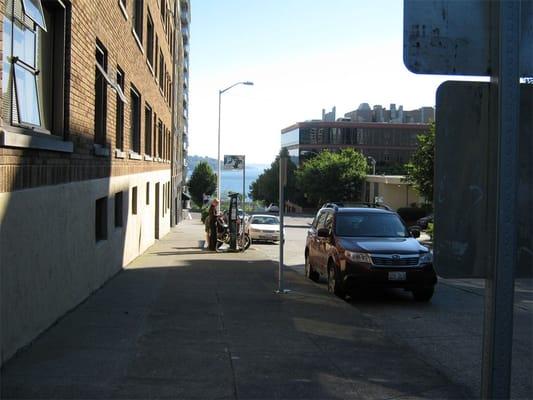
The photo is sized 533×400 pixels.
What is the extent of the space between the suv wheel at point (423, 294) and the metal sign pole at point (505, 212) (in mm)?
8578

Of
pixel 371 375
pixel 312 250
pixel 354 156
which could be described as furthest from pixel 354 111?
pixel 371 375

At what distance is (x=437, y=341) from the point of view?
790cm

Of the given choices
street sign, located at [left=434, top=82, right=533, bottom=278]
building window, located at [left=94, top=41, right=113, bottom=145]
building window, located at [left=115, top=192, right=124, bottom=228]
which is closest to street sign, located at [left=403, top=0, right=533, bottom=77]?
street sign, located at [left=434, top=82, right=533, bottom=278]

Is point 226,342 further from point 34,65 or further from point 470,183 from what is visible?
point 470,183

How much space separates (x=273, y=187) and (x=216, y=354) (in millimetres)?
103500

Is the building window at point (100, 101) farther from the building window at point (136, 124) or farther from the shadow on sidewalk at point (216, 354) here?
the building window at point (136, 124)

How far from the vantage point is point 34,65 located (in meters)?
7.18

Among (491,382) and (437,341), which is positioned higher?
(491,382)

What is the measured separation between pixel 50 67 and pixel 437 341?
19.6 feet

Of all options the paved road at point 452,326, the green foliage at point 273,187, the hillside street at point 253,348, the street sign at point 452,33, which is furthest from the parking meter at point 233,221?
the green foliage at point 273,187

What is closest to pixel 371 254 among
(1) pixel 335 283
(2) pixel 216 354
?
(1) pixel 335 283

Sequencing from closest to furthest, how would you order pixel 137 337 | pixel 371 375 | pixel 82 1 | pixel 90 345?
pixel 371 375 → pixel 90 345 → pixel 137 337 → pixel 82 1

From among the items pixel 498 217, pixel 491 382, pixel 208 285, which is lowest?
pixel 208 285

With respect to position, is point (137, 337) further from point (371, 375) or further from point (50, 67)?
point (50, 67)
